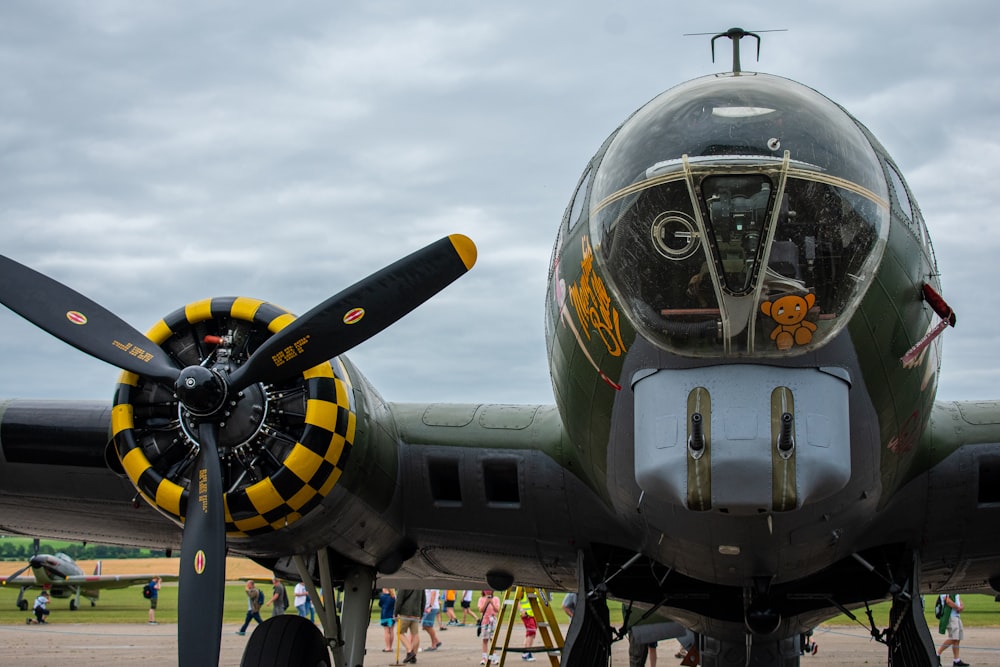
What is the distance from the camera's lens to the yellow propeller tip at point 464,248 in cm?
772

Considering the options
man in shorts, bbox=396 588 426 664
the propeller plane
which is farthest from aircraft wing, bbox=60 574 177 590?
the propeller plane

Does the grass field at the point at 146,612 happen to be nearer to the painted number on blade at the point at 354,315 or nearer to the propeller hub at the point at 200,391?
the painted number on blade at the point at 354,315

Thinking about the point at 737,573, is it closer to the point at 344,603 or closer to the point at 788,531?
the point at 788,531

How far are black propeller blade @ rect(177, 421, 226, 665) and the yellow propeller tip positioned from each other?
2.09 m

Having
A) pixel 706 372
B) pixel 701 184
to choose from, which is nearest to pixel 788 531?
pixel 706 372

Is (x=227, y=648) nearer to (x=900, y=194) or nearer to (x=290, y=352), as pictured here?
(x=290, y=352)

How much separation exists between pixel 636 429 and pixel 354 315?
2.90 m

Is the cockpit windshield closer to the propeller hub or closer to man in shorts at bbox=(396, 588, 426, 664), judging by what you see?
the propeller hub

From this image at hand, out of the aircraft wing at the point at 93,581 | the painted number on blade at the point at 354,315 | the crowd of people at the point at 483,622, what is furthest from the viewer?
the aircraft wing at the point at 93,581

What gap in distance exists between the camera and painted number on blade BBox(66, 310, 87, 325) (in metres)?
8.12

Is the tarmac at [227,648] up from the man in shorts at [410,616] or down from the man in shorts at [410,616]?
down

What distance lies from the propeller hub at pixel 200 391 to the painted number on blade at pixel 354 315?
98cm

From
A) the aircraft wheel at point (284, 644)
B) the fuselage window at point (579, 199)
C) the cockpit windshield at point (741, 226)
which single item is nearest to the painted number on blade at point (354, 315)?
the fuselage window at point (579, 199)

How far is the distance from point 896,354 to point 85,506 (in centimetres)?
686
